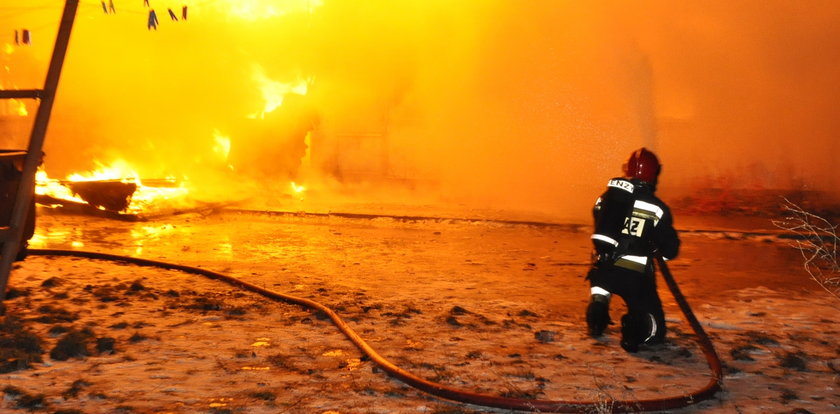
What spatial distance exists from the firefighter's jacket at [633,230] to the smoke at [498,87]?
9.64 meters

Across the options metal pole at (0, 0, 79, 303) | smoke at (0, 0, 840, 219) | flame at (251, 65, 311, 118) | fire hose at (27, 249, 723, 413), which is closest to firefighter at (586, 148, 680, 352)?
fire hose at (27, 249, 723, 413)

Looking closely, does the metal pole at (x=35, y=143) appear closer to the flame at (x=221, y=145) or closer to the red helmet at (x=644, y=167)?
the red helmet at (x=644, y=167)

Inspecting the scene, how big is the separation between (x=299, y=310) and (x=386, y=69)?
12357 mm

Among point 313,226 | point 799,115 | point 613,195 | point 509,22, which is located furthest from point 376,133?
point 613,195

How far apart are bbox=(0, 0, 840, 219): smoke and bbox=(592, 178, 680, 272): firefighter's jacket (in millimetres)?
9640

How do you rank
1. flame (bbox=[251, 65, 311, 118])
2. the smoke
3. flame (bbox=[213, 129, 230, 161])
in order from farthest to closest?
1. flame (bbox=[251, 65, 311, 118])
2. flame (bbox=[213, 129, 230, 161])
3. the smoke

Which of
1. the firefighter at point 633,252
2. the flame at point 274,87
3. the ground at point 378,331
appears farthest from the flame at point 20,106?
the firefighter at point 633,252

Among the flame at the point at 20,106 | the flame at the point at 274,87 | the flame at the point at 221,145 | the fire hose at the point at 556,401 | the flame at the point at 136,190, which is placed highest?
the flame at the point at 274,87

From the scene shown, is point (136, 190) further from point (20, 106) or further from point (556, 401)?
point (20, 106)

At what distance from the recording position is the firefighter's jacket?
4.79 m

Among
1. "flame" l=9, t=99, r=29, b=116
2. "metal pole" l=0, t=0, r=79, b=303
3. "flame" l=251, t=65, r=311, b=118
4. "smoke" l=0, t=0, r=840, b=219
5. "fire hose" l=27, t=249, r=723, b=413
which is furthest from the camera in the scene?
"flame" l=9, t=99, r=29, b=116

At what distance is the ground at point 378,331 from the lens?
385cm

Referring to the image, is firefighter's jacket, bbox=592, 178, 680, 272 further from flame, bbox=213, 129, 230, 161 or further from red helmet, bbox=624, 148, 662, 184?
flame, bbox=213, 129, 230, 161

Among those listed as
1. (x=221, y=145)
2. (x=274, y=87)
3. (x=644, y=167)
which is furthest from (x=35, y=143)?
(x=274, y=87)
